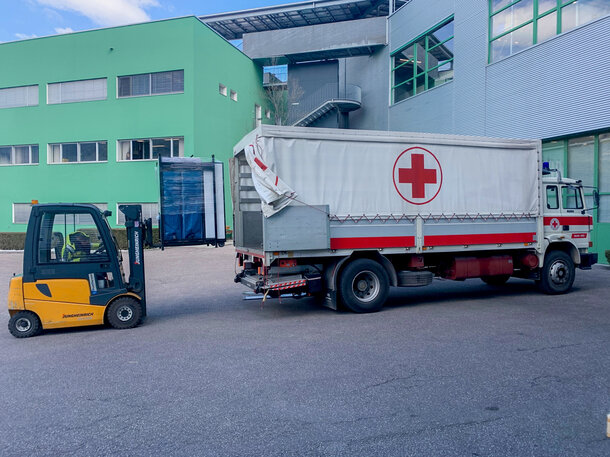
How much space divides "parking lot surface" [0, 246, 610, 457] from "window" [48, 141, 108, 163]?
20279mm

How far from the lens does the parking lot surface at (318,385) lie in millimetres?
4035

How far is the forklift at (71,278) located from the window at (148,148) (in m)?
19.4

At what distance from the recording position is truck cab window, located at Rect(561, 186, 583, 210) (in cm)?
1129

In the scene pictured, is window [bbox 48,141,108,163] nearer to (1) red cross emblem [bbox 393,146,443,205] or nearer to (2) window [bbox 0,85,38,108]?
(2) window [bbox 0,85,38,108]

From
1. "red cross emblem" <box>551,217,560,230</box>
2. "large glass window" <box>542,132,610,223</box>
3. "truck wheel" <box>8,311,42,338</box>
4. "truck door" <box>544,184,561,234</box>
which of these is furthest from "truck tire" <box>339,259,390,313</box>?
"large glass window" <box>542,132,610,223</box>

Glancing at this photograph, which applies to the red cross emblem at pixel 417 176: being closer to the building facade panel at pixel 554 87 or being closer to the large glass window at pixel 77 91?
the building facade panel at pixel 554 87

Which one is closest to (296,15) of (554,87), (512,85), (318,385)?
(512,85)

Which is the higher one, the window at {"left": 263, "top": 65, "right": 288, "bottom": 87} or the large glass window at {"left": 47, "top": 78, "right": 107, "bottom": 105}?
the window at {"left": 263, "top": 65, "right": 288, "bottom": 87}

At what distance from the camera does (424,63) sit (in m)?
24.0

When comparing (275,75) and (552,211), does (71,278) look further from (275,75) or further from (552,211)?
(275,75)

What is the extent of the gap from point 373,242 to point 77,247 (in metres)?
5.03

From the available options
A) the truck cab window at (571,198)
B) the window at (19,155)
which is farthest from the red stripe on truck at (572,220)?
the window at (19,155)

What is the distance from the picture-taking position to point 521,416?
175 inches

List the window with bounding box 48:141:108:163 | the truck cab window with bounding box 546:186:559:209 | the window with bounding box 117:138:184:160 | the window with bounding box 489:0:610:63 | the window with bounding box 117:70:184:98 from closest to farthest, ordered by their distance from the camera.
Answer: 1. the truck cab window with bounding box 546:186:559:209
2. the window with bounding box 489:0:610:63
3. the window with bounding box 117:70:184:98
4. the window with bounding box 117:138:184:160
5. the window with bounding box 48:141:108:163
